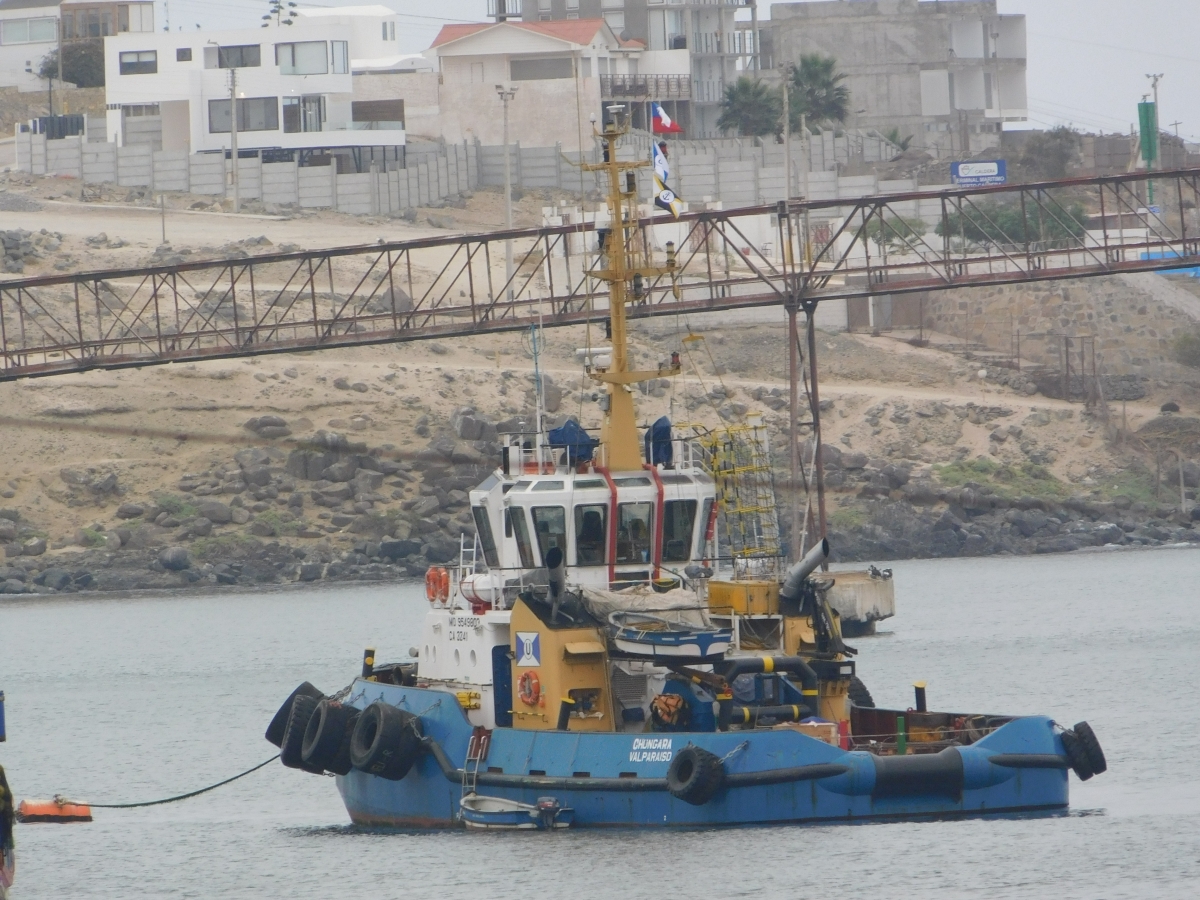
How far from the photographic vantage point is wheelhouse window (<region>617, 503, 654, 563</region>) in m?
34.9

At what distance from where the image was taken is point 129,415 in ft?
323

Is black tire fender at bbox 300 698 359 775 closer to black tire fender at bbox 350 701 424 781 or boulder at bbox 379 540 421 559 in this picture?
black tire fender at bbox 350 701 424 781

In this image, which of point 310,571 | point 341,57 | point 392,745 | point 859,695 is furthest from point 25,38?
point 392,745

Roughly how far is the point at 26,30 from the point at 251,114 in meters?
41.0

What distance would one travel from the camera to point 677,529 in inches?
1390

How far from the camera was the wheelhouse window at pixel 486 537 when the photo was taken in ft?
118

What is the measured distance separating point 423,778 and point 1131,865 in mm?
10267

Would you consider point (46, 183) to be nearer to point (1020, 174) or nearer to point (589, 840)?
point (1020, 174)

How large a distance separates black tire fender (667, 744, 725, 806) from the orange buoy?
819 centimetres

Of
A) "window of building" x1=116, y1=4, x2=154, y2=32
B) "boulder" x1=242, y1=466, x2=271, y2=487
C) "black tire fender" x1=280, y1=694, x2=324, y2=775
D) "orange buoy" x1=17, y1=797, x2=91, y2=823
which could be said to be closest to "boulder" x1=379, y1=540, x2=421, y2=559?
"boulder" x1=242, y1=466, x2=271, y2=487

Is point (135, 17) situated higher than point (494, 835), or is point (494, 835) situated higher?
point (135, 17)

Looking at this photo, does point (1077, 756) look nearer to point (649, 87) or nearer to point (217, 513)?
point (217, 513)

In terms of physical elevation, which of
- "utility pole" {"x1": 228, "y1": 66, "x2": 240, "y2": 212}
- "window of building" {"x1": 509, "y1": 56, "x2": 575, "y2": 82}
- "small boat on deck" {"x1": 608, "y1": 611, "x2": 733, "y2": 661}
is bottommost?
"small boat on deck" {"x1": 608, "y1": 611, "x2": 733, "y2": 661}

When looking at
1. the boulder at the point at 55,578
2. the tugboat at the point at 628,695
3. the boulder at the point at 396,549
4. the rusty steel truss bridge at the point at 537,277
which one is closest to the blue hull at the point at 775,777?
the tugboat at the point at 628,695
